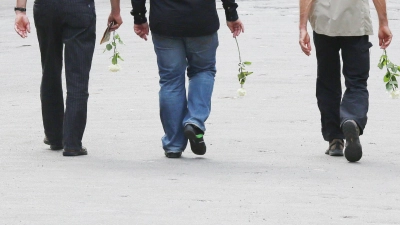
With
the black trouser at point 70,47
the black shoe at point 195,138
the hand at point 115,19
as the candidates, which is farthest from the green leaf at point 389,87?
the black trouser at point 70,47

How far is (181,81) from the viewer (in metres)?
8.25

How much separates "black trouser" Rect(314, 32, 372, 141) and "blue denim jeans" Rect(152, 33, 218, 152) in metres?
0.79

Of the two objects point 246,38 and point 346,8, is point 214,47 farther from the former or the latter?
point 246,38

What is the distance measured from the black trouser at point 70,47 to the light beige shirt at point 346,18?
1.63 metres

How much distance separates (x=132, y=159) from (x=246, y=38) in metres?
8.91

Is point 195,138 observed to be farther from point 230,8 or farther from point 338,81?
point 338,81

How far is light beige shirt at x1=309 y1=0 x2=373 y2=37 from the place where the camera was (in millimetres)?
7918

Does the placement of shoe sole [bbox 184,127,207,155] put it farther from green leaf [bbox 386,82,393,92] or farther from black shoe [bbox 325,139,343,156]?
green leaf [bbox 386,82,393,92]

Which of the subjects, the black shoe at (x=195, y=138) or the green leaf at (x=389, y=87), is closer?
the black shoe at (x=195, y=138)

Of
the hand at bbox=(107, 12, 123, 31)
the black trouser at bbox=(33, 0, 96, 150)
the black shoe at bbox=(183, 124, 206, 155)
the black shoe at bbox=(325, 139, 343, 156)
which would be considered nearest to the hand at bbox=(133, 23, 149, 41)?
the hand at bbox=(107, 12, 123, 31)

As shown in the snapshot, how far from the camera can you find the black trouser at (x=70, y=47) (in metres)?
8.09

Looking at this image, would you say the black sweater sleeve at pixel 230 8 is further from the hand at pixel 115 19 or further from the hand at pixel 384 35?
the hand at pixel 384 35

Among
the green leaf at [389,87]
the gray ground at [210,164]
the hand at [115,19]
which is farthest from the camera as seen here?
the green leaf at [389,87]

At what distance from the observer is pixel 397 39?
1655cm
